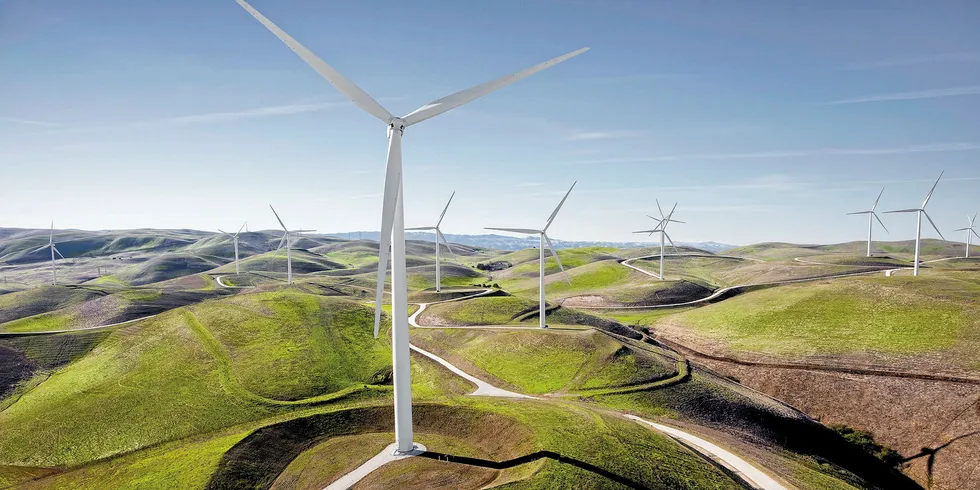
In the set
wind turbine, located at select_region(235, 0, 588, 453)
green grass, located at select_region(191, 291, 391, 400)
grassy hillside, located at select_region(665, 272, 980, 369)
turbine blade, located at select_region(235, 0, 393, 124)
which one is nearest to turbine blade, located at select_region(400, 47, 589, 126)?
wind turbine, located at select_region(235, 0, 588, 453)

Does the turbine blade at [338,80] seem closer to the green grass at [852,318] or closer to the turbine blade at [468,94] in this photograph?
the turbine blade at [468,94]

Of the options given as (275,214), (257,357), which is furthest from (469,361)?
(275,214)

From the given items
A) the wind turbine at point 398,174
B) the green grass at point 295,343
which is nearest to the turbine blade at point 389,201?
the wind turbine at point 398,174

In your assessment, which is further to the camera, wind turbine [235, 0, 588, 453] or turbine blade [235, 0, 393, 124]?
wind turbine [235, 0, 588, 453]

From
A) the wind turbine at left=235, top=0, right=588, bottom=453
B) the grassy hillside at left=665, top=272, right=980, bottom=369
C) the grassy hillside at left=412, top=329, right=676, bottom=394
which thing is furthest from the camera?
the grassy hillside at left=665, top=272, right=980, bottom=369

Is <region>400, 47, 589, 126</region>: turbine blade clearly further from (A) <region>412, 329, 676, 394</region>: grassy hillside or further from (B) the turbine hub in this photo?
(A) <region>412, 329, 676, 394</region>: grassy hillside

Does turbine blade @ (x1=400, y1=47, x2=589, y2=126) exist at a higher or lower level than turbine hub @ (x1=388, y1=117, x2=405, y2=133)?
higher
